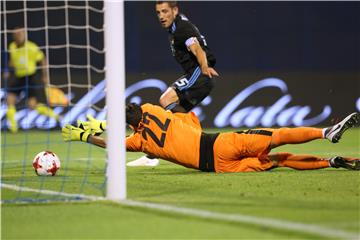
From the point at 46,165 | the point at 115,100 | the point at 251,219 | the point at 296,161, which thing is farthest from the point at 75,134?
the point at 251,219

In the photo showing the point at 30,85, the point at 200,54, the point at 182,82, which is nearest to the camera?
the point at 200,54

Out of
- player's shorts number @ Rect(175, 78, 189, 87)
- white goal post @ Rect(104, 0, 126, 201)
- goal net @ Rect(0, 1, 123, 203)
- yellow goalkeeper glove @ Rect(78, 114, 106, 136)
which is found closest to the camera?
white goal post @ Rect(104, 0, 126, 201)

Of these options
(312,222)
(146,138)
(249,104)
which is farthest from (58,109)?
(312,222)

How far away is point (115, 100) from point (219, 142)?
5.97 ft

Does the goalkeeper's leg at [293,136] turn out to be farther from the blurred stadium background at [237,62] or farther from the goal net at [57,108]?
the blurred stadium background at [237,62]

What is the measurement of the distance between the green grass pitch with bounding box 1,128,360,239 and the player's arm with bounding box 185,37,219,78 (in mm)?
1071

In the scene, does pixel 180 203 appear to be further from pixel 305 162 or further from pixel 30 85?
pixel 30 85

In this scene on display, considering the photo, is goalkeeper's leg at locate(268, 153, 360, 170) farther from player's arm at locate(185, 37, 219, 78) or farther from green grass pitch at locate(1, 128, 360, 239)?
player's arm at locate(185, 37, 219, 78)

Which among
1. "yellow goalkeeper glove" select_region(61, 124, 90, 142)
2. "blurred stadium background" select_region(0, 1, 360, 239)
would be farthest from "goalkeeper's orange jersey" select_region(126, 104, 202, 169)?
"blurred stadium background" select_region(0, 1, 360, 239)

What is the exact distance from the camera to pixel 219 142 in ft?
24.0

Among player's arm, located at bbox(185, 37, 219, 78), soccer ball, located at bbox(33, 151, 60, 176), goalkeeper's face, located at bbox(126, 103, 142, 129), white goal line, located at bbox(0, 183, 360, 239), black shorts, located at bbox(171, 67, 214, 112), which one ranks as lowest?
white goal line, located at bbox(0, 183, 360, 239)

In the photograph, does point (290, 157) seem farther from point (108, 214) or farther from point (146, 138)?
point (108, 214)

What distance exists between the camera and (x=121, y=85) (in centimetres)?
578

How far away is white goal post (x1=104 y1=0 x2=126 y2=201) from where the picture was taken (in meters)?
5.74
